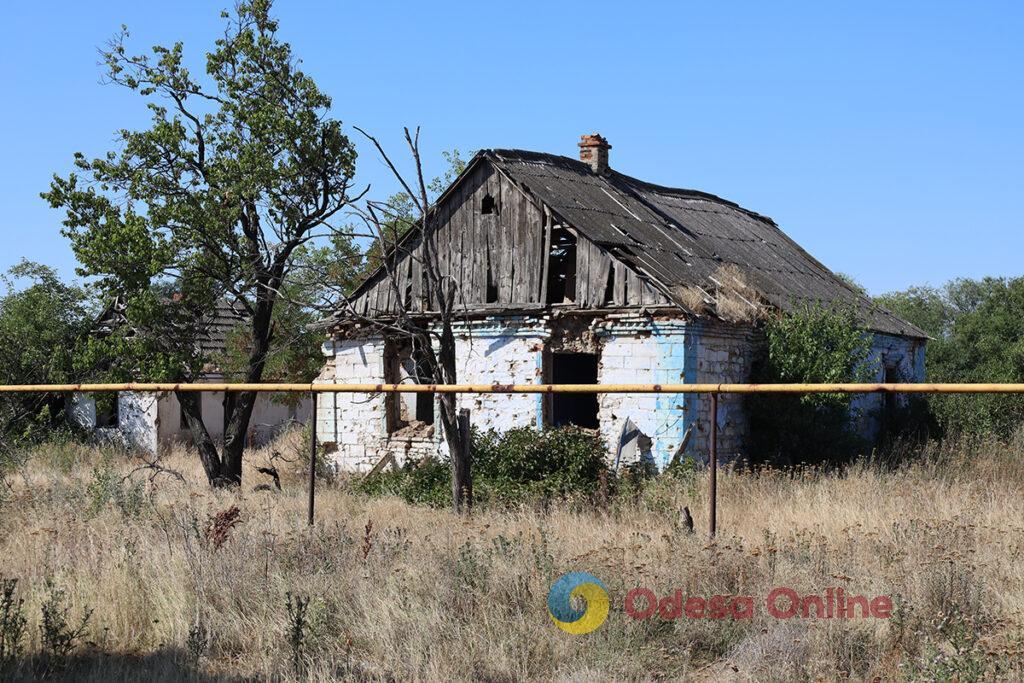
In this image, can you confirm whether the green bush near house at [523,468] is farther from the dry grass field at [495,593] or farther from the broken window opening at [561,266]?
the dry grass field at [495,593]

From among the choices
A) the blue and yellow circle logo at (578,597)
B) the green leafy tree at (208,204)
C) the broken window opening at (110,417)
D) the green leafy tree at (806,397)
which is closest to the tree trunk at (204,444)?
the green leafy tree at (208,204)

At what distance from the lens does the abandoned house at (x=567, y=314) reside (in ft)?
48.1

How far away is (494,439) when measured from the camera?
15.1 meters

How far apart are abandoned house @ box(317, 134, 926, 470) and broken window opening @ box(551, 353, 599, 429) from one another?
0.12ft

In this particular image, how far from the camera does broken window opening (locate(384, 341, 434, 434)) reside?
17506 mm

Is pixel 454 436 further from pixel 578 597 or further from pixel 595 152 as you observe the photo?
pixel 595 152

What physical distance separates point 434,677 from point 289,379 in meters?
19.6

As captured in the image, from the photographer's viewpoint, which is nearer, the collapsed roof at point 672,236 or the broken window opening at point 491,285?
the collapsed roof at point 672,236

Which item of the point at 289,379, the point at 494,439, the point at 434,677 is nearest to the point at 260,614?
the point at 434,677

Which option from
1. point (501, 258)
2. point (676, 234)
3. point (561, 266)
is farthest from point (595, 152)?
point (501, 258)

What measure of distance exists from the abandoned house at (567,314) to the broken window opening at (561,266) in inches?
1.1

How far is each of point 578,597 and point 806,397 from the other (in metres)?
9.60

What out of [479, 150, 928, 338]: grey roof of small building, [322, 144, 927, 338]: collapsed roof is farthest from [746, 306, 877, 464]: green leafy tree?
[322, 144, 927, 338]: collapsed roof

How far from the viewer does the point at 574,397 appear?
18.2 m
